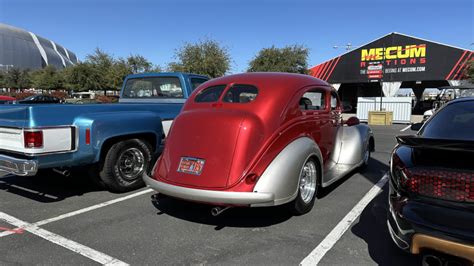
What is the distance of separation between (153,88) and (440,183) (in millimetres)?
5611

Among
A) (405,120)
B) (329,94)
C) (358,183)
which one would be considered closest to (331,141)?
(329,94)

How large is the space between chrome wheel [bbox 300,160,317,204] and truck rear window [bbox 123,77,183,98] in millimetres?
3282

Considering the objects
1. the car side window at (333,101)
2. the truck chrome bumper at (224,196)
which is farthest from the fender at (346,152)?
the truck chrome bumper at (224,196)

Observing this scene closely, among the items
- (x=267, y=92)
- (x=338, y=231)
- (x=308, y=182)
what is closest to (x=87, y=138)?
(x=267, y=92)

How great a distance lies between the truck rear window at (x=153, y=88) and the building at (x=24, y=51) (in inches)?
3660

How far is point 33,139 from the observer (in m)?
3.87

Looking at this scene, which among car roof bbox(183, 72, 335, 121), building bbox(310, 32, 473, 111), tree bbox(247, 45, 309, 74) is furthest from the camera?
tree bbox(247, 45, 309, 74)

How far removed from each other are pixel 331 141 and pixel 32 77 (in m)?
68.9

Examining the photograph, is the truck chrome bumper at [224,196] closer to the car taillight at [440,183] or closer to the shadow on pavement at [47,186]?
the car taillight at [440,183]

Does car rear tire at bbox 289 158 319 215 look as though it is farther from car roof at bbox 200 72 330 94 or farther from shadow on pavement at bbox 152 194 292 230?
car roof at bbox 200 72 330 94

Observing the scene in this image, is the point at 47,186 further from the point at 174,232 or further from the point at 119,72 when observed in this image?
the point at 119,72

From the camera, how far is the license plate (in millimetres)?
3574

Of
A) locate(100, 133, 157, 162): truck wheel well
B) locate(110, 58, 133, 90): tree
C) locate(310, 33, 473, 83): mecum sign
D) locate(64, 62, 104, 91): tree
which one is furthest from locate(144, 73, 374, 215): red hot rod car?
locate(64, 62, 104, 91): tree

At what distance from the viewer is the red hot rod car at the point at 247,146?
3.41 metres
